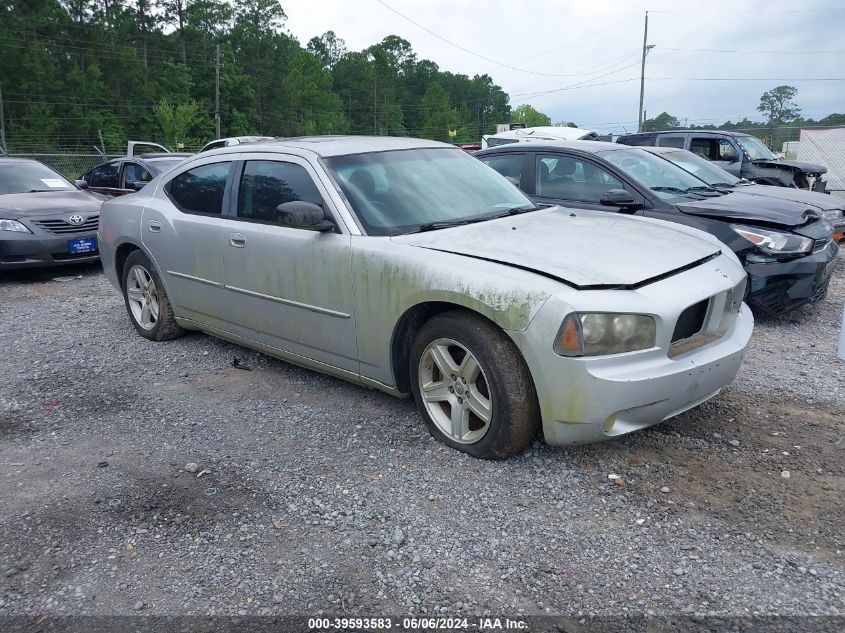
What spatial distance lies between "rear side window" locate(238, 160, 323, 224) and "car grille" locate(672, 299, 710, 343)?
2.12 m

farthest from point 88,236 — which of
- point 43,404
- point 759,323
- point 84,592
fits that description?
point 759,323

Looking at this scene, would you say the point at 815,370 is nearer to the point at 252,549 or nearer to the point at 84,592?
the point at 252,549

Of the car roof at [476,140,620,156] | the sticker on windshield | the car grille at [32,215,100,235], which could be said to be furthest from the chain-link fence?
the car roof at [476,140,620,156]

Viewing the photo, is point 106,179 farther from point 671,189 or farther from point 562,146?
point 671,189

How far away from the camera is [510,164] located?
7156 millimetres

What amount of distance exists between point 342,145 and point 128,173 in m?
8.61

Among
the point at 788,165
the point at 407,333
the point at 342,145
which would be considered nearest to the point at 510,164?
the point at 342,145

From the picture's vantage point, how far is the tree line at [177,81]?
Answer: 5294 cm

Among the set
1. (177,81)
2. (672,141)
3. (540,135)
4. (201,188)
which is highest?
(177,81)

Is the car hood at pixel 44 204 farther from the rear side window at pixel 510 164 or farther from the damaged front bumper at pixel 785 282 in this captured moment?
the damaged front bumper at pixel 785 282

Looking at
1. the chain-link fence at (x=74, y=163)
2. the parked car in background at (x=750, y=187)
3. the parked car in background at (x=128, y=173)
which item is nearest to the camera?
the parked car in background at (x=750, y=187)

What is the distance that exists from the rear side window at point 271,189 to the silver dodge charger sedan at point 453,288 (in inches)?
0.6

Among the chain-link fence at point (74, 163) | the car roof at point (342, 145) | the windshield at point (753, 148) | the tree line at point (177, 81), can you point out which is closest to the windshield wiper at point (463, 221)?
the car roof at point (342, 145)

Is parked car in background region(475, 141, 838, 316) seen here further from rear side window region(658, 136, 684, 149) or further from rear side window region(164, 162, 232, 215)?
rear side window region(658, 136, 684, 149)
